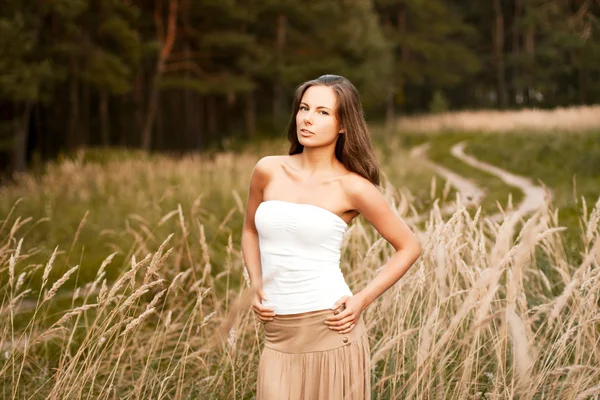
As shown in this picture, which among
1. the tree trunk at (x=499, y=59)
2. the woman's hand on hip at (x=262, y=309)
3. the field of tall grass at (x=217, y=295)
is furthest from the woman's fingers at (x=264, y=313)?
the tree trunk at (x=499, y=59)

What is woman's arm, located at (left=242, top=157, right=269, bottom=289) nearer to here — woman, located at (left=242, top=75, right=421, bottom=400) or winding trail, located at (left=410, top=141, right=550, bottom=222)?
woman, located at (left=242, top=75, right=421, bottom=400)

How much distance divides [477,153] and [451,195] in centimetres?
651

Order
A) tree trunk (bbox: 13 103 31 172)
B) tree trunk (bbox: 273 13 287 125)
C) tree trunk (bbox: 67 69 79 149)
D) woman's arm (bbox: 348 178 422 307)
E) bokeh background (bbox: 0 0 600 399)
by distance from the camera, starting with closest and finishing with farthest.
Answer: woman's arm (bbox: 348 178 422 307) → bokeh background (bbox: 0 0 600 399) → tree trunk (bbox: 13 103 31 172) → tree trunk (bbox: 67 69 79 149) → tree trunk (bbox: 273 13 287 125)

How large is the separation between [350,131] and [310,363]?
835 millimetres

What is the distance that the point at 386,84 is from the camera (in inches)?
1111

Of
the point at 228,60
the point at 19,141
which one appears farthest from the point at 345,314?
the point at 228,60

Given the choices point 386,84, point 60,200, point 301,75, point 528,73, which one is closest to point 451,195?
point 60,200

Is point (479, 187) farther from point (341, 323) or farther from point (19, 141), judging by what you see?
point (19, 141)

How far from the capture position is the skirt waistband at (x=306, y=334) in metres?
2.15

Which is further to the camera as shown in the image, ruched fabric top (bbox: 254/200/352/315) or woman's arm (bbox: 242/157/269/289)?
woman's arm (bbox: 242/157/269/289)

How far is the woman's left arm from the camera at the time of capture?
215 centimetres

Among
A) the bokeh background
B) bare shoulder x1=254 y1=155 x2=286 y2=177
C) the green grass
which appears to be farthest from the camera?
the green grass

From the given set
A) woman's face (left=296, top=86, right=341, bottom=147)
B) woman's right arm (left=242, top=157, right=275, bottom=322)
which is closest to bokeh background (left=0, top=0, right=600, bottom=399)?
woman's right arm (left=242, top=157, right=275, bottom=322)

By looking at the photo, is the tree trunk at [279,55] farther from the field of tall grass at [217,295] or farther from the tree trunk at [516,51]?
the tree trunk at [516,51]
